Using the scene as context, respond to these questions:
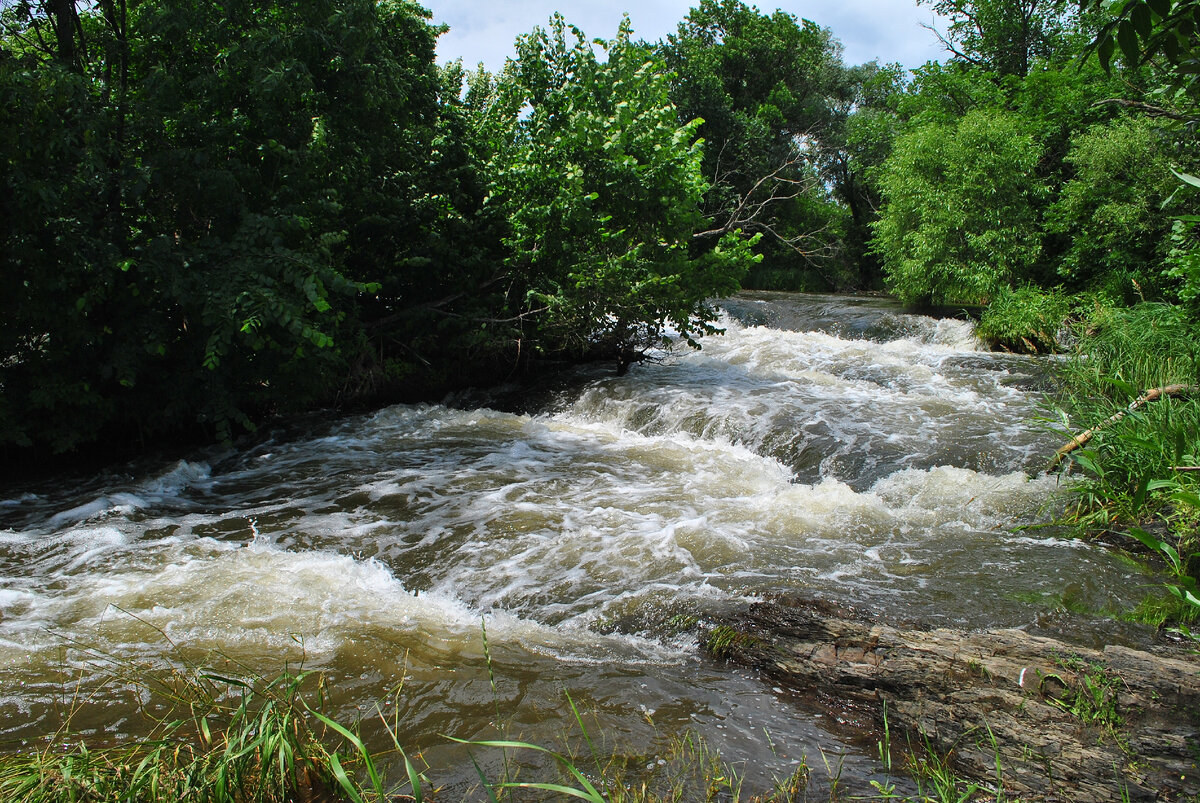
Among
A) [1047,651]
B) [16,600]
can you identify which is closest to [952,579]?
[1047,651]

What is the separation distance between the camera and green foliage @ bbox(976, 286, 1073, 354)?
500 inches

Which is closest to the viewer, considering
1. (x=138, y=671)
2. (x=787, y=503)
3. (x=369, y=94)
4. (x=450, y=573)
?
(x=138, y=671)

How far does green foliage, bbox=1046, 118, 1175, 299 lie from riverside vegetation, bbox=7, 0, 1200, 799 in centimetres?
6

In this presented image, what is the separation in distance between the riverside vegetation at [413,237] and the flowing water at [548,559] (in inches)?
21.0

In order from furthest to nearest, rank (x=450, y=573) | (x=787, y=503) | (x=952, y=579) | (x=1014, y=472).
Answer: (x=1014, y=472) < (x=787, y=503) < (x=450, y=573) < (x=952, y=579)

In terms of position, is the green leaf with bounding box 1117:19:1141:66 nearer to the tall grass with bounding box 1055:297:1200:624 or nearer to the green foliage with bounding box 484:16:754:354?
the tall grass with bounding box 1055:297:1200:624

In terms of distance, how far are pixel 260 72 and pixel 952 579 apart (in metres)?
7.75

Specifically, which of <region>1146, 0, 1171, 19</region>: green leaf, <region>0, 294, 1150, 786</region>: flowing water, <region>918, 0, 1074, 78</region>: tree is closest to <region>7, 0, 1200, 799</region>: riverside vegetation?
<region>1146, 0, 1171, 19</region>: green leaf

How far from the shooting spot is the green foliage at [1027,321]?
12.7 metres

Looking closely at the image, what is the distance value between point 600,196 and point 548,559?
21.8ft

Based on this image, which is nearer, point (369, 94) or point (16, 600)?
point (16, 600)

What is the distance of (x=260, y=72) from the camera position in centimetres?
728

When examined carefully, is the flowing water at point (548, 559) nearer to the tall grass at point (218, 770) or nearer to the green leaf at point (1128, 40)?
the tall grass at point (218, 770)

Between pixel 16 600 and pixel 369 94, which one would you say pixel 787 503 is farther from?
pixel 369 94
